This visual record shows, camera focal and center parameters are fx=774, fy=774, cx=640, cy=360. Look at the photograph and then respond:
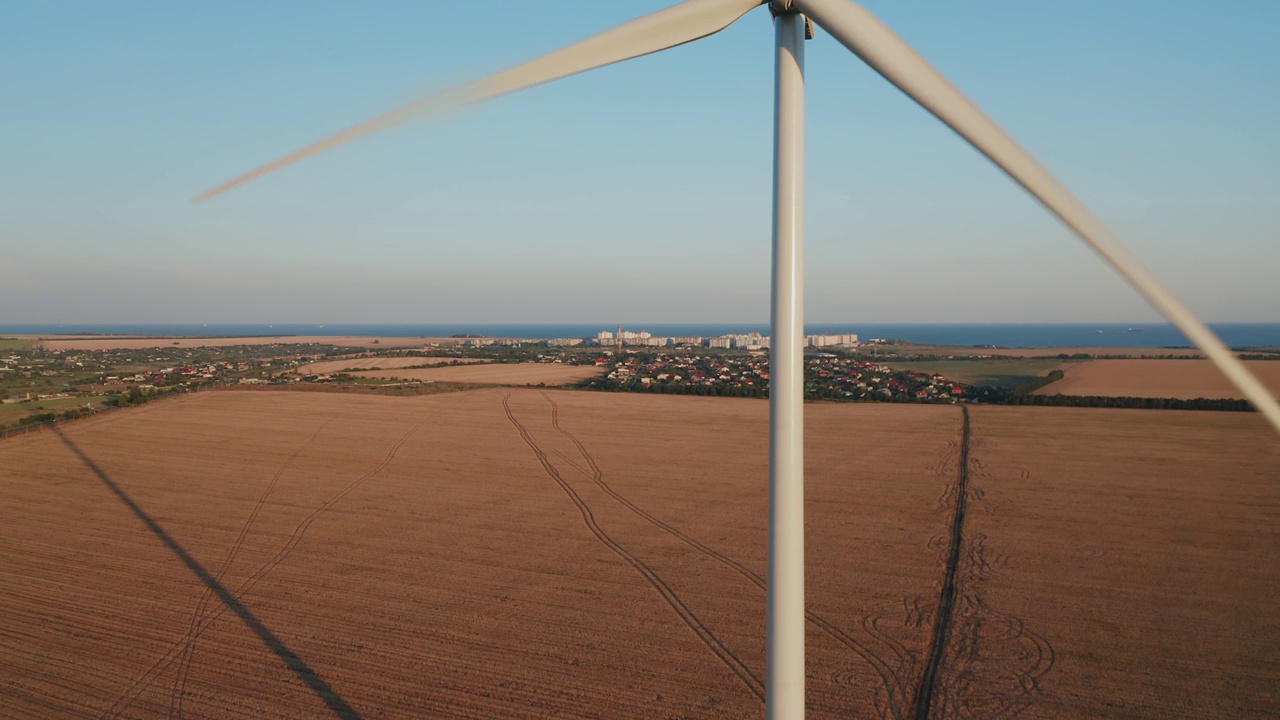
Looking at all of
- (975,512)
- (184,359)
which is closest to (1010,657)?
(975,512)

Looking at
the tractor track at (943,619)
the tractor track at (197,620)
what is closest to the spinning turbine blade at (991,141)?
the tractor track at (943,619)

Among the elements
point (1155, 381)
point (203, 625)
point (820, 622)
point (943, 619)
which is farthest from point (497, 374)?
point (943, 619)

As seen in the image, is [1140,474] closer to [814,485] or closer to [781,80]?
[814,485]

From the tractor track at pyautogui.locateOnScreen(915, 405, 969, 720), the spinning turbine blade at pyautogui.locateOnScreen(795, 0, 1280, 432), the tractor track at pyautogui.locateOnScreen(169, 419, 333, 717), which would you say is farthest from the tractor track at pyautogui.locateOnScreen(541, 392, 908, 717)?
the tractor track at pyautogui.locateOnScreen(169, 419, 333, 717)

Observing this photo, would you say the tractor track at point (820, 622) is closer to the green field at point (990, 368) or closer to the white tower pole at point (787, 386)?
the white tower pole at point (787, 386)

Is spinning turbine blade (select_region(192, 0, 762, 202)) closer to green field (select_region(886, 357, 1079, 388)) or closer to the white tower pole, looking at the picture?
the white tower pole
